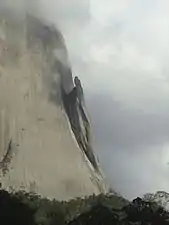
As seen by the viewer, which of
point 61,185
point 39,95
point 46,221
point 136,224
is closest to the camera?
point 136,224

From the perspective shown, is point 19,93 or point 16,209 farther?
point 19,93

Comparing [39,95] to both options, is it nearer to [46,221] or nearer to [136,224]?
[46,221]

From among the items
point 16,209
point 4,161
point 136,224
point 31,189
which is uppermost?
point 4,161

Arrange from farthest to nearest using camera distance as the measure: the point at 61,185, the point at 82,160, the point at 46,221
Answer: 1. the point at 82,160
2. the point at 61,185
3. the point at 46,221

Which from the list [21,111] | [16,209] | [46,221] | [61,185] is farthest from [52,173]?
[16,209]

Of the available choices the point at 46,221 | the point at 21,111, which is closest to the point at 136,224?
the point at 46,221

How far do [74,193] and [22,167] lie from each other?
10.4 meters

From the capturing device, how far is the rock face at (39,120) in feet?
354

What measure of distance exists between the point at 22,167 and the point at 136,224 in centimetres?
7180

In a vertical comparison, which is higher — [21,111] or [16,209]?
[21,111]

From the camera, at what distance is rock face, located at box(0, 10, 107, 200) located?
4245 inches

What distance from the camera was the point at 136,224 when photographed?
36875 mm

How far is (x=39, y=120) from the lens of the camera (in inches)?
4717

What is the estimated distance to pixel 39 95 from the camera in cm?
12450
